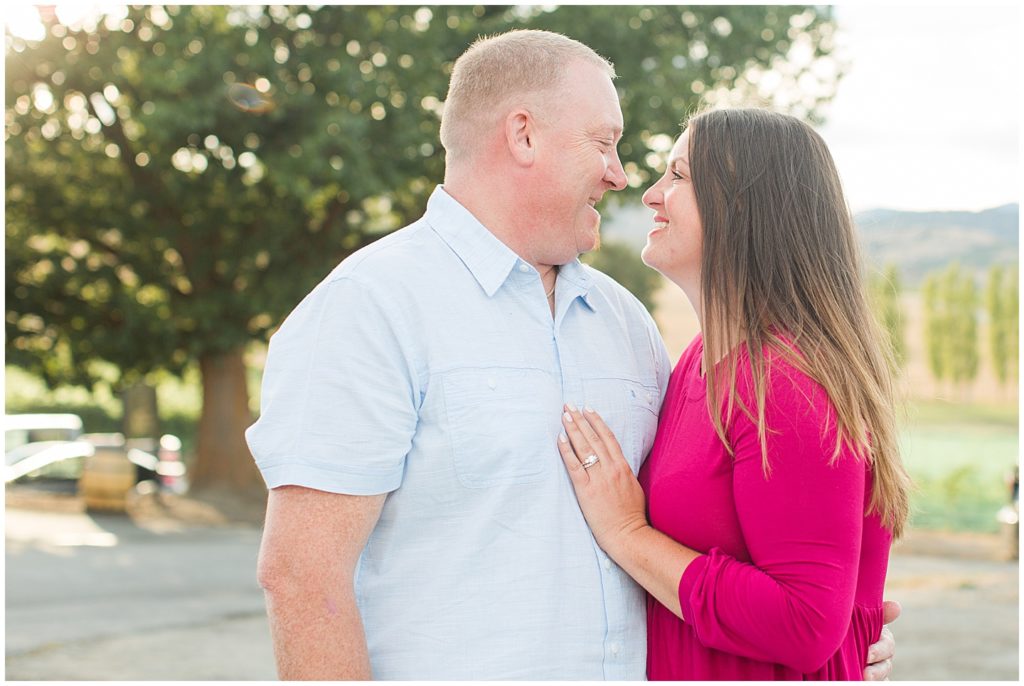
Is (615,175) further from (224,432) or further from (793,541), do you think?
(224,432)

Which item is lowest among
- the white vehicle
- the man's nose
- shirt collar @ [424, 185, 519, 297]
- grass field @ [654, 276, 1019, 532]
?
grass field @ [654, 276, 1019, 532]

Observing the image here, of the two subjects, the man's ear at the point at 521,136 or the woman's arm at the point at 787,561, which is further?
the man's ear at the point at 521,136

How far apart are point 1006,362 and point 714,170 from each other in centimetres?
3475

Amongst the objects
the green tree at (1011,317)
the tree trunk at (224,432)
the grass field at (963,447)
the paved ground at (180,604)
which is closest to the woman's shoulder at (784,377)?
the paved ground at (180,604)

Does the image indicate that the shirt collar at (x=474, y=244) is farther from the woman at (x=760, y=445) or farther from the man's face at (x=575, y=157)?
the woman at (x=760, y=445)

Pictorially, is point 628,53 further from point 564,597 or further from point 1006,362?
point 1006,362

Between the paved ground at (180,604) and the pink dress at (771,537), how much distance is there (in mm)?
5967

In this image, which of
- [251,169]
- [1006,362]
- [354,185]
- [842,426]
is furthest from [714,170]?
[1006,362]

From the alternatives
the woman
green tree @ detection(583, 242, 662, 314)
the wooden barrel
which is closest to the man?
the woman

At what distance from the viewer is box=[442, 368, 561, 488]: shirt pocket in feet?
7.97

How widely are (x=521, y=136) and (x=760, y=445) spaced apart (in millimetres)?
967

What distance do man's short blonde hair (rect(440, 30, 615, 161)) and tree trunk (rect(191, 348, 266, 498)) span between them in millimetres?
14527

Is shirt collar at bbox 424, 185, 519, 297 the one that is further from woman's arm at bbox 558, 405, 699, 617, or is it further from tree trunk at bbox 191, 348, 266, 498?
tree trunk at bbox 191, 348, 266, 498

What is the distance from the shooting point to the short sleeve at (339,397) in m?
2.30
